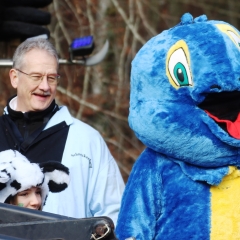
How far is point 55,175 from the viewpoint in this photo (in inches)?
187

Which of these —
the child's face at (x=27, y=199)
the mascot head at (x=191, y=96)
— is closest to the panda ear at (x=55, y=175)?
the child's face at (x=27, y=199)

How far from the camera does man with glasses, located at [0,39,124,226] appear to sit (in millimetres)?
5117

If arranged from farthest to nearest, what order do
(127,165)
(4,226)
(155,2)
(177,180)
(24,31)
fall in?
(155,2) < (127,165) < (24,31) < (177,180) < (4,226)

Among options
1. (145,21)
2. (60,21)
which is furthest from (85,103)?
(145,21)

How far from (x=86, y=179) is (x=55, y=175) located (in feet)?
1.41

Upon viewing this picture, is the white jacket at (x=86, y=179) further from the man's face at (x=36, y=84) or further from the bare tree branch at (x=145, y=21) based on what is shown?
the bare tree branch at (x=145, y=21)

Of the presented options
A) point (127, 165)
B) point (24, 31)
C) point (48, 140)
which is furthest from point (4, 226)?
point (127, 165)

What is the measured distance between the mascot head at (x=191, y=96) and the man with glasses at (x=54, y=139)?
837mm

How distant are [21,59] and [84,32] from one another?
7.38 m

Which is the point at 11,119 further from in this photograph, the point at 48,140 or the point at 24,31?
the point at 24,31

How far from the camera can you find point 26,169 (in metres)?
4.53

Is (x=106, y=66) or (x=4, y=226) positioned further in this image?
(x=106, y=66)

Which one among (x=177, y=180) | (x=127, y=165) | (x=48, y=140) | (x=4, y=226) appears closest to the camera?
(x=4, y=226)

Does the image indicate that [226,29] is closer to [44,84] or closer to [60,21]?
[44,84]
